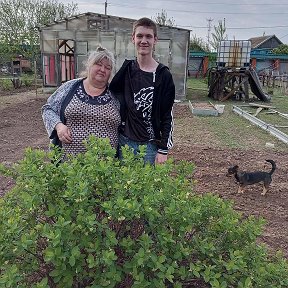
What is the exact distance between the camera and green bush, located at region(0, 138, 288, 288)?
140cm

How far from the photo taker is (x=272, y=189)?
502cm

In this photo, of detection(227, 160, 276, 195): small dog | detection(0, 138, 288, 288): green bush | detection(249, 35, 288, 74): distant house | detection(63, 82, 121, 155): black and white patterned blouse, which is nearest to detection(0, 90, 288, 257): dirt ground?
detection(227, 160, 276, 195): small dog

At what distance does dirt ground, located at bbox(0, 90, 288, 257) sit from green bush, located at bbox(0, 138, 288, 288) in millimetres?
1573

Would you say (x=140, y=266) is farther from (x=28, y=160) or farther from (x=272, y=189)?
(x=272, y=189)

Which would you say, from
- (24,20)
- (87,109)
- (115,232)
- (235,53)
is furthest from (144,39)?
(24,20)

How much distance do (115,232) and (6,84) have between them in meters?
19.6

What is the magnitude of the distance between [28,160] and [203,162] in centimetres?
483

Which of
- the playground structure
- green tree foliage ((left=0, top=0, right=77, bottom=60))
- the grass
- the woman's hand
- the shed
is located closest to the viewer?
the woman's hand

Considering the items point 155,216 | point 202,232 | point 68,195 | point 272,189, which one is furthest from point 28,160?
point 272,189

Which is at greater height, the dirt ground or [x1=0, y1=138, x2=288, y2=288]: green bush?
[x1=0, y1=138, x2=288, y2=288]: green bush

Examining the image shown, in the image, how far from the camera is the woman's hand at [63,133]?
93.5 inches

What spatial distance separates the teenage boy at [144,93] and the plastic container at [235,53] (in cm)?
1545

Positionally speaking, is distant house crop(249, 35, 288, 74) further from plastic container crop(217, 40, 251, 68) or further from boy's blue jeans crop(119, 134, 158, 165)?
boy's blue jeans crop(119, 134, 158, 165)

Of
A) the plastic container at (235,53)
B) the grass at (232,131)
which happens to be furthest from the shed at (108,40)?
the grass at (232,131)
